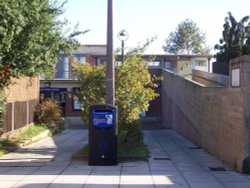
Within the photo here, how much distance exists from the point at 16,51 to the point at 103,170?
5.09 m

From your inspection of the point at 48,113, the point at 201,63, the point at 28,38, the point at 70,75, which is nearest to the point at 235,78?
the point at 28,38

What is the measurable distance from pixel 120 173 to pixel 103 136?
1.72 m

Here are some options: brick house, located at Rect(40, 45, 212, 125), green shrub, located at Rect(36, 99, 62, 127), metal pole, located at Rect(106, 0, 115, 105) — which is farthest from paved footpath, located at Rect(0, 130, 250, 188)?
brick house, located at Rect(40, 45, 212, 125)

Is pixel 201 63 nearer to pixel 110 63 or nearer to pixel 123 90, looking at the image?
pixel 123 90

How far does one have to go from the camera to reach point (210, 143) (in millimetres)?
17781

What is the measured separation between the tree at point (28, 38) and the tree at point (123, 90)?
1.20m

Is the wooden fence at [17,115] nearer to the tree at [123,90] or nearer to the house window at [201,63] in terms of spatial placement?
the tree at [123,90]

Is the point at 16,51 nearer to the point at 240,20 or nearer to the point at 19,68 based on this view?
the point at 19,68

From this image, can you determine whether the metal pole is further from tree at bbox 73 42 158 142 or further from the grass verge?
the grass verge

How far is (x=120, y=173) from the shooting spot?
12.8 m

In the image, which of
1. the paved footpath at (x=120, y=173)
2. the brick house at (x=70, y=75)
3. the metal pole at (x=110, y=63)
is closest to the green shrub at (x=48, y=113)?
the paved footpath at (x=120, y=173)

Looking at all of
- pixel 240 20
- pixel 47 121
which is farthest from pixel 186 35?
pixel 47 121

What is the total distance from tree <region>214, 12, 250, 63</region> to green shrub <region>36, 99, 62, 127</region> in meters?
24.8

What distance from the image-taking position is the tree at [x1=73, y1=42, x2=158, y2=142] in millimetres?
17656
